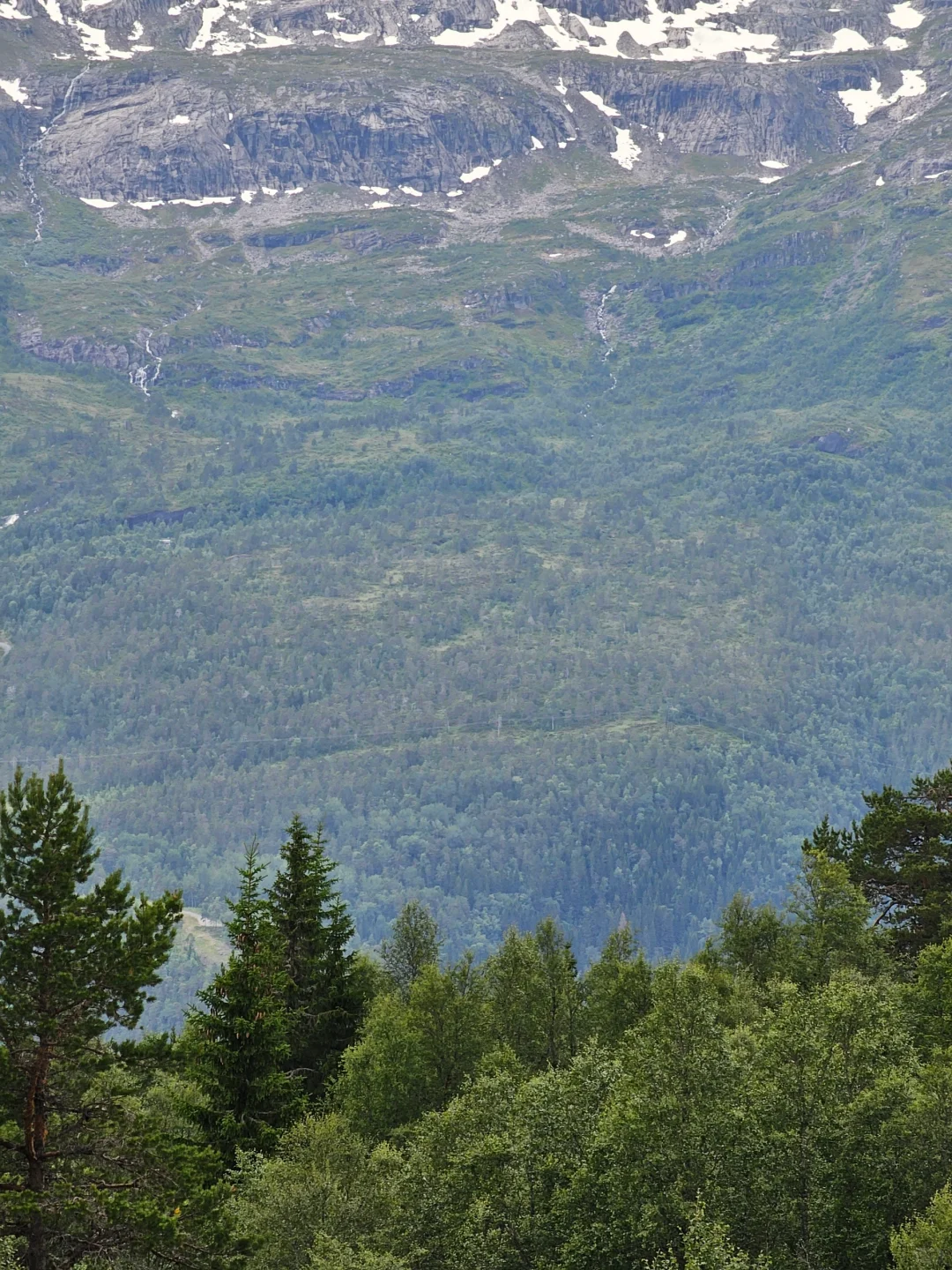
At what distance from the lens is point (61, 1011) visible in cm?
4494

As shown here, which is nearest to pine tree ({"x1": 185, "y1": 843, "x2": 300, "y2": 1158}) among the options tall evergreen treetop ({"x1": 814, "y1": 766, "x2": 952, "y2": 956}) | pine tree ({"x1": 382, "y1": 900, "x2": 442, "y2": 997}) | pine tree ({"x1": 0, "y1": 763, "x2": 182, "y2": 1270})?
pine tree ({"x1": 0, "y1": 763, "x2": 182, "y2": 1270})

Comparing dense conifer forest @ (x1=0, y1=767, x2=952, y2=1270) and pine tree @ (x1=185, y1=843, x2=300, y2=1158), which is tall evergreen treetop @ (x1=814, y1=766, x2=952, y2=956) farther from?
pine tree @ (x1=185, y1=843, x2=300, y2=1158)

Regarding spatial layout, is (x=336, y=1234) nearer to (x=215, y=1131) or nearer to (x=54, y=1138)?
(x=215, y=1131)

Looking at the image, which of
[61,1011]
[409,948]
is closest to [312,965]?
[409,948]

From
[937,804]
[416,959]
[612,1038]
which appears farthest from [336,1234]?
[937,804]

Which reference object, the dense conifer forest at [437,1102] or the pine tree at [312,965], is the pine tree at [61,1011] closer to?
the dense conifer forest at [437,1102]

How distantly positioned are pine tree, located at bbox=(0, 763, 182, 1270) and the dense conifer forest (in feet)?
0.27

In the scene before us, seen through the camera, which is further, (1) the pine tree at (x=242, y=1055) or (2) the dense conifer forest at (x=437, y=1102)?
(1) the pine tree at (x=242, y=1055)

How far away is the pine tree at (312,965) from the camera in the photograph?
83.5 m

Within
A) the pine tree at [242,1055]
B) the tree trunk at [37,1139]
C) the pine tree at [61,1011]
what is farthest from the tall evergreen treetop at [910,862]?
the tree trunk at [37,1139]

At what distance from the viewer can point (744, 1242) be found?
56281mm

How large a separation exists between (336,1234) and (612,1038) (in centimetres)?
2657

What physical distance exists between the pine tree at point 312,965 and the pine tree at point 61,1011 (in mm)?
35546

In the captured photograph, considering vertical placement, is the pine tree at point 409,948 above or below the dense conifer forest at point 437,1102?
above
